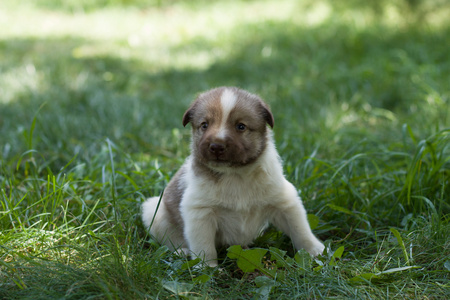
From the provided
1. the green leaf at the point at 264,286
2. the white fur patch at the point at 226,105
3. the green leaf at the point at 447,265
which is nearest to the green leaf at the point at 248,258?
the green leaf at the point at 264,286

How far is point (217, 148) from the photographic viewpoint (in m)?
3.07

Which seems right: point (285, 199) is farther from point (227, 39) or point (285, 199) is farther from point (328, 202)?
point (227, 39)

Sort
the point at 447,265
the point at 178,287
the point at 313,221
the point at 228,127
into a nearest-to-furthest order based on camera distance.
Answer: the point at 178,287, the point at 447,265, the point at 228,127, the point at 313,221

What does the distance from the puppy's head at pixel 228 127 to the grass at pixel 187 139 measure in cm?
63

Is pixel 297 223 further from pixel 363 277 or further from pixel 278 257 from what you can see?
pixel 363 277

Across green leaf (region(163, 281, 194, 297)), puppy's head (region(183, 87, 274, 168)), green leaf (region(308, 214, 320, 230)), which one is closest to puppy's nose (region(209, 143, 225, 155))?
puppy's head (region(183, 87, 274, 168))

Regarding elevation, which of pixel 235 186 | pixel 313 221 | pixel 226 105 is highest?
pixel 226 105

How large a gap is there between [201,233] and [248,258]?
1.32 feet

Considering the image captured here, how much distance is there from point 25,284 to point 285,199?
5.70 ft

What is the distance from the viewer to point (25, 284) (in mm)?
2711

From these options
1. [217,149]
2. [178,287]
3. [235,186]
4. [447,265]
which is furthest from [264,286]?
[447,265]

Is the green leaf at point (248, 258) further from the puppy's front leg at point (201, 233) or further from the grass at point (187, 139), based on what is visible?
the puppy's front leg at point (201, 233)

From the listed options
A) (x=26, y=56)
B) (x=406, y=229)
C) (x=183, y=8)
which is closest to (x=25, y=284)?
(x=406, y=229)

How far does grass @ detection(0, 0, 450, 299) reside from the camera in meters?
2.89
